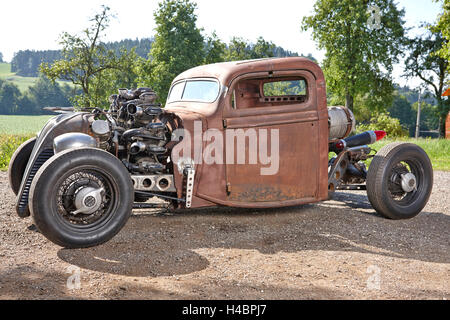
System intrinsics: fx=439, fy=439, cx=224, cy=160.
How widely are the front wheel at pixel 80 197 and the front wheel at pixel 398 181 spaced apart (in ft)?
10.8

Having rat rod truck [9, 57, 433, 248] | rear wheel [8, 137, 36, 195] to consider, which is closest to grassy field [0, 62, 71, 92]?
rear wheel [8, 137, 36, 195]

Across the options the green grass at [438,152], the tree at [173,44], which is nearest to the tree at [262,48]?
the tree at [173,44]

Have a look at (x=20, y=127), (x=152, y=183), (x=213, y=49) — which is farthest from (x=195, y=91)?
(x=213, y=49)

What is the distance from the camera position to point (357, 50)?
103 feet

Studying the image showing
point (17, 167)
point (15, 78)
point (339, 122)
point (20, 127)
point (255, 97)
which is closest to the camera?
point (17, 167)

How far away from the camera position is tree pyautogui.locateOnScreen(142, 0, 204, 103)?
32844mm

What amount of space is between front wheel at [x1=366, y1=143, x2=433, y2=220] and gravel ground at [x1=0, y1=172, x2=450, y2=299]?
20 cm

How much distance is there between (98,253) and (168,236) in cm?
88

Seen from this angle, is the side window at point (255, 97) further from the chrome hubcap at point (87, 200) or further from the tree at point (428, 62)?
the tree at point (428, 62)

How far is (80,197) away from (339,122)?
352 cm

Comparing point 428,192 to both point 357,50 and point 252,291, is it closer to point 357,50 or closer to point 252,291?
point 252,291

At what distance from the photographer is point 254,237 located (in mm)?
4832

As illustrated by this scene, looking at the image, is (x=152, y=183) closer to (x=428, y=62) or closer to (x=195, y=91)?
(x=195, y=91)

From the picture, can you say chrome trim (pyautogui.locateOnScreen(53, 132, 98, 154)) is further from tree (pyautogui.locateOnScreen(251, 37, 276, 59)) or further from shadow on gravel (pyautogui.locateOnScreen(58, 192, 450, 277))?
tree (pyautogui.locateOnScreen(251, 37, 276, 59))
